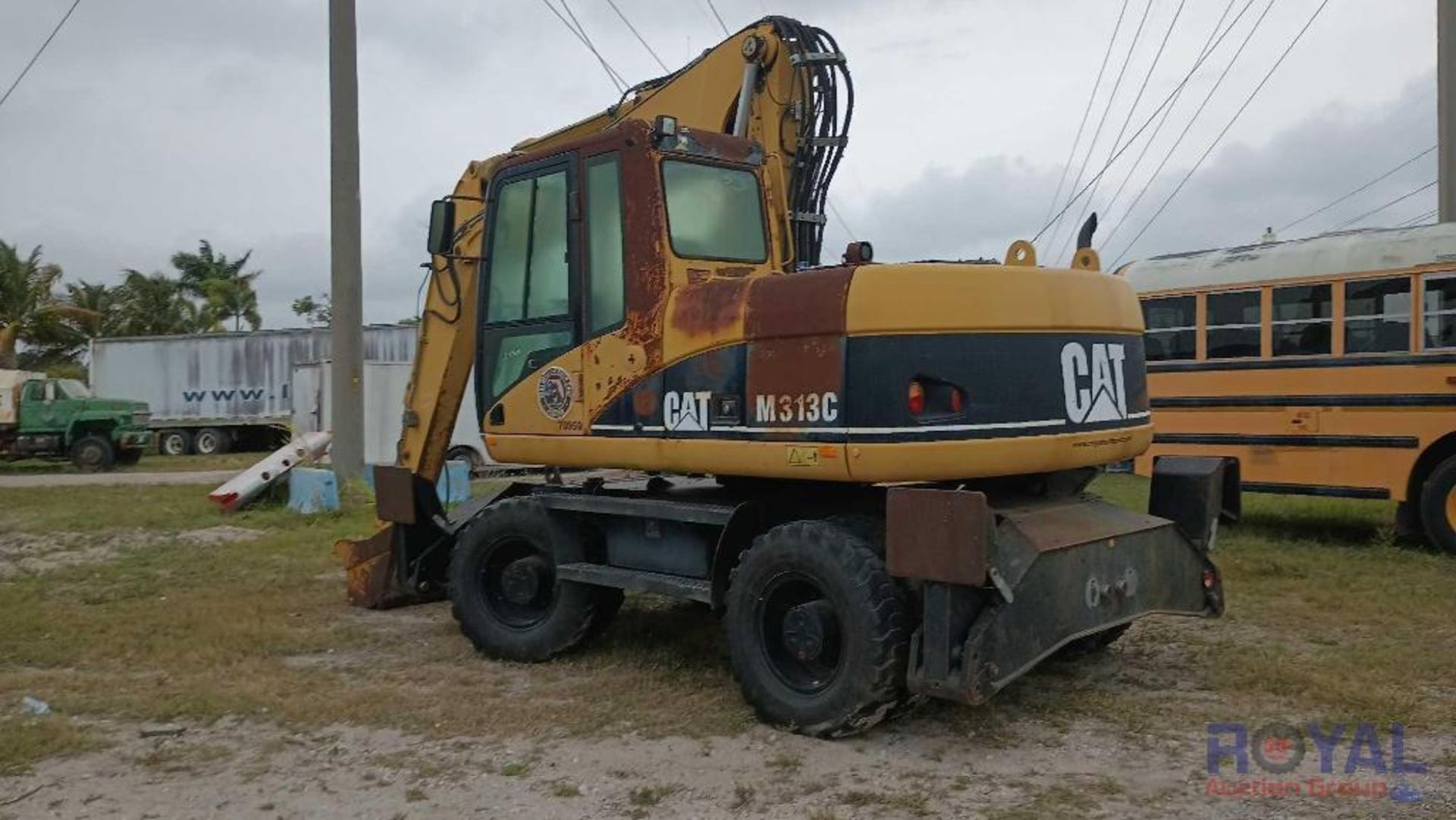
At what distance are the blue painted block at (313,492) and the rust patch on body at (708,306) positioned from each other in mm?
9314

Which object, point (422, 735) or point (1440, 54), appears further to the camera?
point (1440, 54)

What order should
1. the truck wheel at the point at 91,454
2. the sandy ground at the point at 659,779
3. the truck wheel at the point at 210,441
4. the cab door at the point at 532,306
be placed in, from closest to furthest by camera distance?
1. the sandy ground at the point at 659,779
2. the cab door at the point at 532,306
3. the truck wheel at the point at 91,454
4. the truck wheel at the point at 210,441

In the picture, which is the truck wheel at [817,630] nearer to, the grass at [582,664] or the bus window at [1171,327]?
the grass at [582,664]

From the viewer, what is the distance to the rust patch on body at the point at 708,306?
572 cm

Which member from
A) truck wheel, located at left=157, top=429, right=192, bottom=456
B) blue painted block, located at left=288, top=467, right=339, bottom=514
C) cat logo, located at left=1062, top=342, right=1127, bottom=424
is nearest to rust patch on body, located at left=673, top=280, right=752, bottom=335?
cat logo, located at left=1062, top=342, right=1127, bottom=424

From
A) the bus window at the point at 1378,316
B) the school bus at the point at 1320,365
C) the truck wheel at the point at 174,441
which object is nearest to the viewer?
the school bus at the point at 1320,365

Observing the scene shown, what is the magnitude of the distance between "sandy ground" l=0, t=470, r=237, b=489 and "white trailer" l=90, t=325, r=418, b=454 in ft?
21.6

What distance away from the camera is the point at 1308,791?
15.2ft

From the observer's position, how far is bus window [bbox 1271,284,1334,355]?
10.6 meters

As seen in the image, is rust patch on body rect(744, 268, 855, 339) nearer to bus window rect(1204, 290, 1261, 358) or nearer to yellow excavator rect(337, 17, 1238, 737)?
yellow excavator rect(337, 17, 1238, 737)

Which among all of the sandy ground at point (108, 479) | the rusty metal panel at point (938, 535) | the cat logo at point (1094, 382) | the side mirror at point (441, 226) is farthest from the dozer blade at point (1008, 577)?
the sandy ground at point (108, 479)

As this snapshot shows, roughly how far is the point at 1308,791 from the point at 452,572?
15.7 feet

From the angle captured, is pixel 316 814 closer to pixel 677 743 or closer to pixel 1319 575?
pixel 677 743

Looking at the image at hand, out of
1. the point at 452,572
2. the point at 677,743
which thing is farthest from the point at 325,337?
the point at 677,743
